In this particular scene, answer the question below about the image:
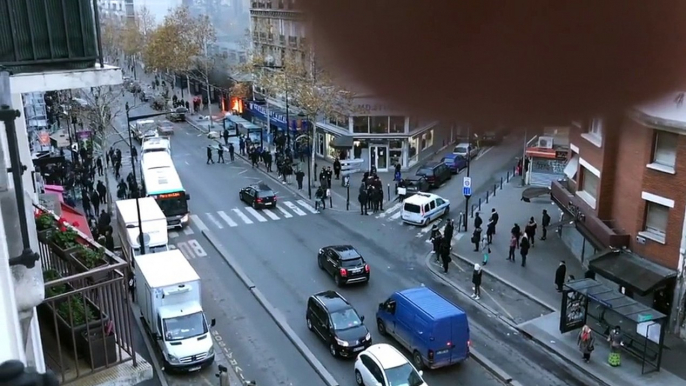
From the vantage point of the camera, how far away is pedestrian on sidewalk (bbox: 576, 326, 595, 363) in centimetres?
1562

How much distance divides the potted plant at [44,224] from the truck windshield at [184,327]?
176 inches

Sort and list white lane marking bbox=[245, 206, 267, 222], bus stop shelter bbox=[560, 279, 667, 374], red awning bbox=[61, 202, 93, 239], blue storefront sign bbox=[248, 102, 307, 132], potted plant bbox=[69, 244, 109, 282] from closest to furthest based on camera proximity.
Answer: potted plant bbox=[69, 244, 109, 282], bus stop shelter bbox=[560, 279, 667, 374], red awning bbox=[61, 202, 93, 239], white lane marking bbox=[245, 206, 267, 222], blue storefront sign bbox=[248, 102, 307, 132]

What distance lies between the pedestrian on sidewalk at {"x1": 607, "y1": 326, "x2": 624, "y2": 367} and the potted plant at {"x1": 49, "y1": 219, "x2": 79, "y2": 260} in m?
12.8

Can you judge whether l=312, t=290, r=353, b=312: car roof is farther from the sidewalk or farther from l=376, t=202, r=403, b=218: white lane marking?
l=376, t=202, r=403, b=218: white lane marking

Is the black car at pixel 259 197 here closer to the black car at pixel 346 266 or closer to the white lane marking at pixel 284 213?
the white lane marking at pixel 284 213

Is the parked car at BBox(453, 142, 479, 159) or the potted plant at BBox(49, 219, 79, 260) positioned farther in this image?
the potted plant at BBox(49, 219, 79, 260)

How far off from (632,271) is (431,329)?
6.35m

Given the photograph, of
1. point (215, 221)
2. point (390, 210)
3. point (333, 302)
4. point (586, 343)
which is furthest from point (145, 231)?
point (586, 343)

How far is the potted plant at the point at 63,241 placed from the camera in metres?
11.4

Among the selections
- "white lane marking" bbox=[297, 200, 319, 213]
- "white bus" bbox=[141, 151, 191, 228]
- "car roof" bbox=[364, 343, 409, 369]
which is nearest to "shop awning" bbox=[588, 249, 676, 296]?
"car roof" bbox=[364, 343, 409, 369]

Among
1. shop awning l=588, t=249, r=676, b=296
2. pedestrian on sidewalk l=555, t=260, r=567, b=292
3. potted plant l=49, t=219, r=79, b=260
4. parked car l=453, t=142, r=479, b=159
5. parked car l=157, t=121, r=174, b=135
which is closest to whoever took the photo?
parked car l=453, t=142, r=479, b=159

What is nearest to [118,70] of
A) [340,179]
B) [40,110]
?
[340,179]

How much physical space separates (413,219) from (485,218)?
3.27 metres

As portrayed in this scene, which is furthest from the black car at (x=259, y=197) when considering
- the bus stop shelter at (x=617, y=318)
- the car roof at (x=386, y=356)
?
the bus stop shelter at (x=617, y=318)
